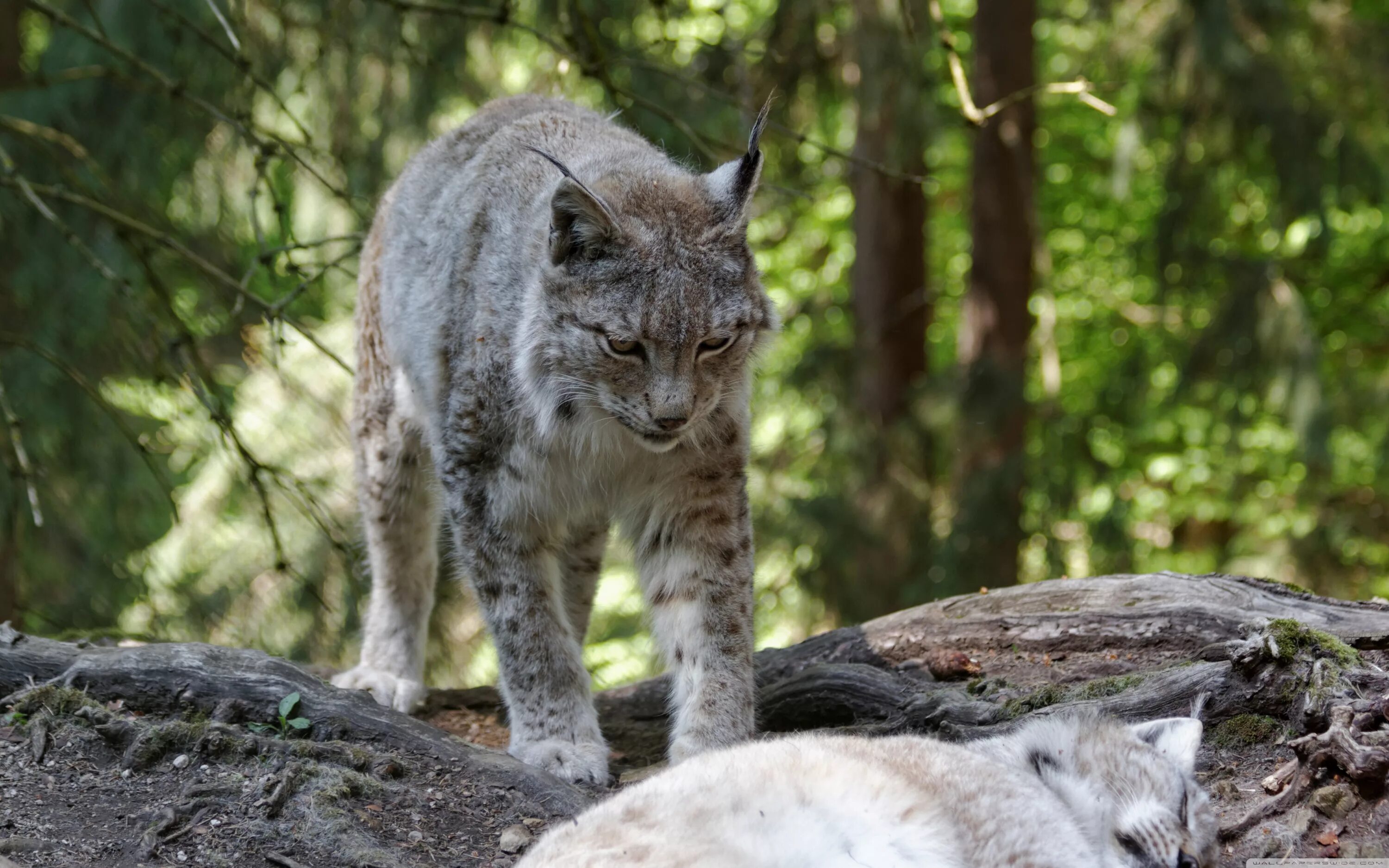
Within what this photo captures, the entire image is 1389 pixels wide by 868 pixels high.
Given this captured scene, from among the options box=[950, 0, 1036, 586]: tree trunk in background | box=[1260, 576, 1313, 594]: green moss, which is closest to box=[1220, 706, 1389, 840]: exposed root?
box=[1260, 576, 1313, 594]: green moss

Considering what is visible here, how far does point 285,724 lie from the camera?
13.4ft

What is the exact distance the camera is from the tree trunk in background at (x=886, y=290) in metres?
9.16

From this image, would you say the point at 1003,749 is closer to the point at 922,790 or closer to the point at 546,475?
the point at 922,790

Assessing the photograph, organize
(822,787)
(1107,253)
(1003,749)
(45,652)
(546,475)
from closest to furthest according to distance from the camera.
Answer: (822,787) < (1003,749) < (45,652) < (546,475) < (1107,253)

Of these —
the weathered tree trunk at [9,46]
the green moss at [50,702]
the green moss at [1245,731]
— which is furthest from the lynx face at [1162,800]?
the weathered tree trunk at [9,46]

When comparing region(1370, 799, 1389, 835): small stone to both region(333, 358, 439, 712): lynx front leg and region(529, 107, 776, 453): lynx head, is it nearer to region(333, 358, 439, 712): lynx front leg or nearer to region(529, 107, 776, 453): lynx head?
region(529, 107, 776, 453): lynx head

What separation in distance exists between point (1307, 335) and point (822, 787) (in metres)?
8.19

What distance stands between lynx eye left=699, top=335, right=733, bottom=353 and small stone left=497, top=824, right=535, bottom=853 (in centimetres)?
157

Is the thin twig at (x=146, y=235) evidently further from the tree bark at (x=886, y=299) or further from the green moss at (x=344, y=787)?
the tree bark at (x=886, y=299)

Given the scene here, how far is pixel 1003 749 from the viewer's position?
3521 millimetres

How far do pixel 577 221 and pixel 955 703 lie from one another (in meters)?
1.99

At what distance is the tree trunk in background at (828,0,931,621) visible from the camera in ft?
30.0

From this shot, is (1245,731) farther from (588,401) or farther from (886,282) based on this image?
(886,282)

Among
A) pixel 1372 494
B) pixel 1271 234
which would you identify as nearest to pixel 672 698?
pixel 1372 494
